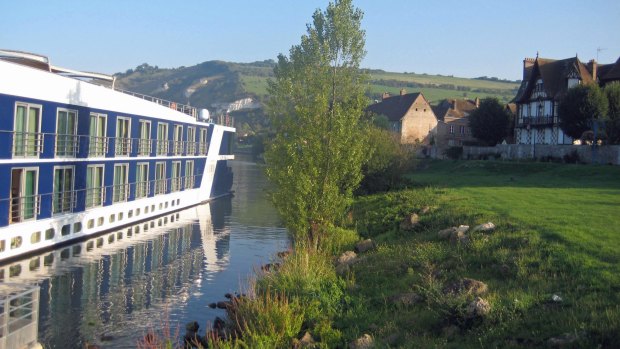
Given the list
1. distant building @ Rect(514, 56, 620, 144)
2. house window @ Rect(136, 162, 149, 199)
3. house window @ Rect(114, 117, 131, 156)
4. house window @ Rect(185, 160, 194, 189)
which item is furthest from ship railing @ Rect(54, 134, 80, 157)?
distant building @ Rect(514, 56, 620, 144)

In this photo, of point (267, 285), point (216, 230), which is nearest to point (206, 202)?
point (216, 230)

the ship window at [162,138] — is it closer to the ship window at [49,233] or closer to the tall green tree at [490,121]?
the ship window at [49,233]

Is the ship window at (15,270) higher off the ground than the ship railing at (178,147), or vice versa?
the ship railing at (178,147)

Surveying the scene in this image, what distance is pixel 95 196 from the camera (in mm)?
28297

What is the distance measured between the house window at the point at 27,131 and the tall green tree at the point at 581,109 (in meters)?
40.2

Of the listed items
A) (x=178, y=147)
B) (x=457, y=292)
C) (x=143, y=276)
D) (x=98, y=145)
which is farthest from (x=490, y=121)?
(x=457, y=292)

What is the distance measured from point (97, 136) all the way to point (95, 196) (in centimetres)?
283

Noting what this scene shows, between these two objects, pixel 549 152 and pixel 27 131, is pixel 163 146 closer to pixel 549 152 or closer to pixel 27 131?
pixel 27 131

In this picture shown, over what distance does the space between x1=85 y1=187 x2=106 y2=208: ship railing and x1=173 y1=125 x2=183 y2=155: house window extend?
1046 cm

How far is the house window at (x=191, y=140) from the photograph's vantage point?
42.0 metres

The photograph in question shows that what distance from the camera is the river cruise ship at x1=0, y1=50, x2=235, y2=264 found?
21688 mm

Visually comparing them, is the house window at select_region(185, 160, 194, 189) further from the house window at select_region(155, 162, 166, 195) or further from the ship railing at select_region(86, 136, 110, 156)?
the ship railing at select_region(86, 136, 110, 156)

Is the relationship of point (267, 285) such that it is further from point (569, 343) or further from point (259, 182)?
point (259, 182)

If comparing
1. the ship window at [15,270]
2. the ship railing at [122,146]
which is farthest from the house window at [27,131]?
the ship railing at [122,146]
